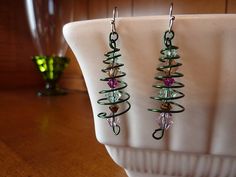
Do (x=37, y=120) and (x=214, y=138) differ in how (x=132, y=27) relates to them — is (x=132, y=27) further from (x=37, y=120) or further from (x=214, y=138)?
(x=37, y=120)

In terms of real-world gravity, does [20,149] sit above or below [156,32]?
below

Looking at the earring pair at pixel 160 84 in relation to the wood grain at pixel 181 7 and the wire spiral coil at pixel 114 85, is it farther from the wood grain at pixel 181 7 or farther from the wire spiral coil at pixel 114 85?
the wood grain at pixel 181 7

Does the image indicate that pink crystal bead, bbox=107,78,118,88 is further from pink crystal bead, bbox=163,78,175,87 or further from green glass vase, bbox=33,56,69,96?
green glass vase, bbox=33,56,69,96

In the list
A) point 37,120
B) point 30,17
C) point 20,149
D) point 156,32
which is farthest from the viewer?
point 30,17

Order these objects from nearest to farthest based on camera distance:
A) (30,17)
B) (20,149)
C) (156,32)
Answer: (156,32)
(20,149)
(30,17)

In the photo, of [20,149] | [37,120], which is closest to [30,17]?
[37,120]

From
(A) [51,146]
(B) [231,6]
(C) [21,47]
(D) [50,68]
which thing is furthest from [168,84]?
(C) [21,47]
